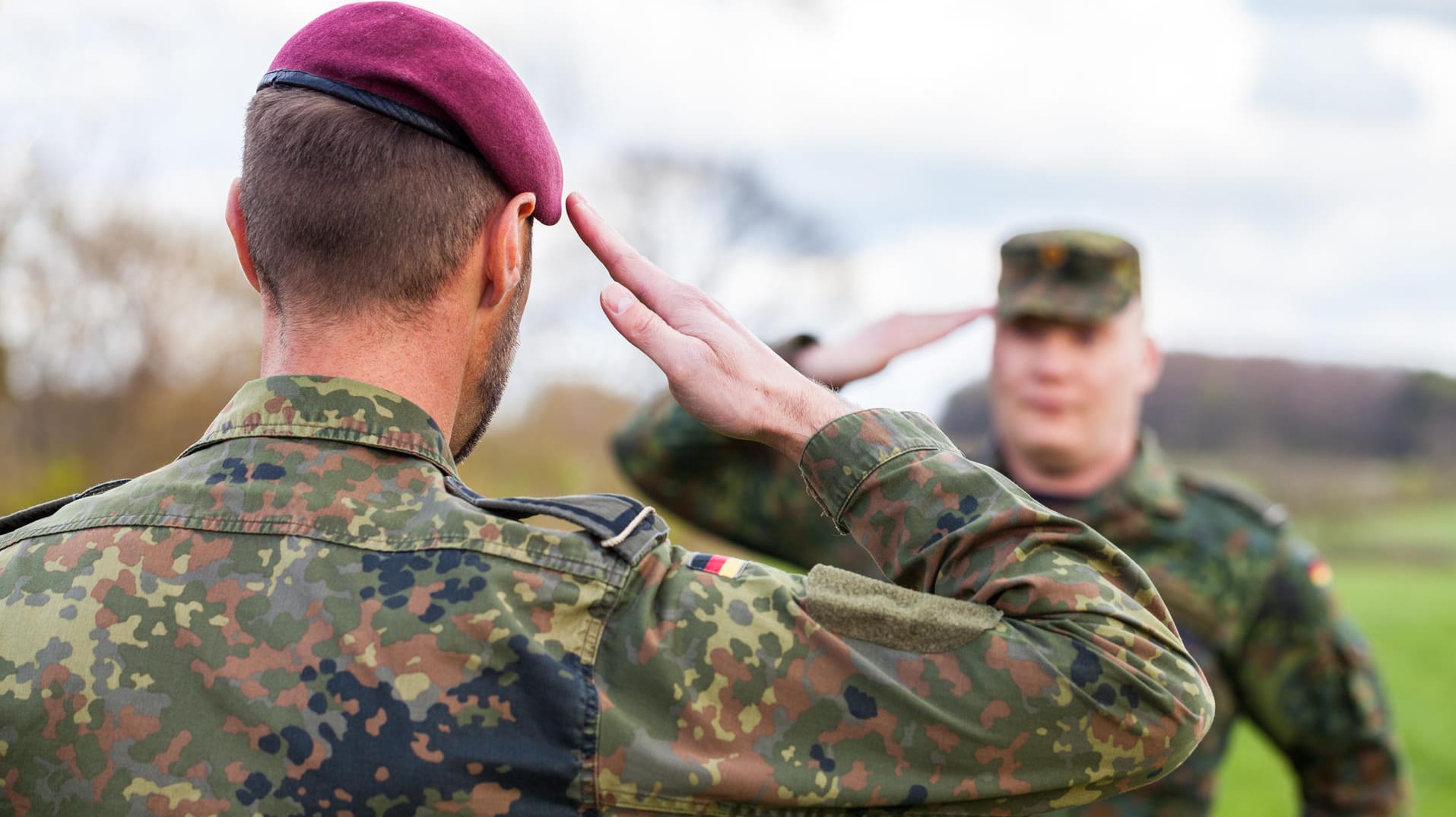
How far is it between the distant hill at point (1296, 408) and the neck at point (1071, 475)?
44.7 ft

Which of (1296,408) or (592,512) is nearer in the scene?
(592,512)

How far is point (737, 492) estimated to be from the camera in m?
4.28

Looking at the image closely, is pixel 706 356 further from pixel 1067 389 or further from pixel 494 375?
pixel 1067 389

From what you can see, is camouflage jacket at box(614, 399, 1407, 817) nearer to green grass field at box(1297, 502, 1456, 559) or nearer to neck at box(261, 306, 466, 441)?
neck at box(261, 306, 466, 441)

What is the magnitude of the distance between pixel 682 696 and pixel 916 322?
169 centimetres

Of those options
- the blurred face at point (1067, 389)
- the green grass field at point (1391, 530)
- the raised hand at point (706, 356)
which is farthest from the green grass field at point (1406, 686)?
the raised hand at point (706, 356)

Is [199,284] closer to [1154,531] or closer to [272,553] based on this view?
[1154,531]

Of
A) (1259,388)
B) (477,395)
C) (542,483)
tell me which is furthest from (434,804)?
(1259,388)

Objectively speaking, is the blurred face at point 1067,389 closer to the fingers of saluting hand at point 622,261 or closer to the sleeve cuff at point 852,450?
the sleeve cuff at point 852,450

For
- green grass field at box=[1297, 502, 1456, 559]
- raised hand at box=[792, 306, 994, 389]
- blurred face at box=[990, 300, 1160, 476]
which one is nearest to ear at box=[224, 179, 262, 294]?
raised hand at box=[792, 306, 994, 389]

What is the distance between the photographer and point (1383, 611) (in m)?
17.8

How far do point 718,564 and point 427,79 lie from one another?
2.63 ft

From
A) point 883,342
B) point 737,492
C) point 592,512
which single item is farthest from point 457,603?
point 737,492

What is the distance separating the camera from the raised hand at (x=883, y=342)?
3018mm
